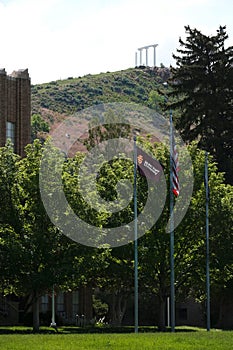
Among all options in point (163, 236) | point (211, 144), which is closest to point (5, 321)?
point (163, 236)

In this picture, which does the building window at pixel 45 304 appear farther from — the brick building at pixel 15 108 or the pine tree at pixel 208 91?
the pine tree at pixel 208 91

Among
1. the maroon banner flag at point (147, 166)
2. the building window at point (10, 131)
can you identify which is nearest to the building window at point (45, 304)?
the building window at point (10, 131)

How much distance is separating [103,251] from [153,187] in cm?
546

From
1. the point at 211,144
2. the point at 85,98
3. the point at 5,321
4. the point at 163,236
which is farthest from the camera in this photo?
the point at 85,98

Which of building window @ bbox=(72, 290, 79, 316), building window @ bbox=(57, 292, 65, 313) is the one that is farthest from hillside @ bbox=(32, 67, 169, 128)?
building window @ bbox=(57, 292, 65, 313)

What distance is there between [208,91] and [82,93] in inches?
4846

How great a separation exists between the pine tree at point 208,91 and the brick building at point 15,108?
11197 mm

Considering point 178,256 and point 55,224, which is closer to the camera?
point 55,224

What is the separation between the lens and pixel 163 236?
142 ft

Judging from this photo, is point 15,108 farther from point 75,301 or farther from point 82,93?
point 82,93

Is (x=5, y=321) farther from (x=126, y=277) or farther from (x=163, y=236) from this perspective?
(x=163, y=236)

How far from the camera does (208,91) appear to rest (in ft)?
192

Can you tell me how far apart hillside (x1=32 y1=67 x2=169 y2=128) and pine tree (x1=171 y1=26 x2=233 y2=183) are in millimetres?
97771

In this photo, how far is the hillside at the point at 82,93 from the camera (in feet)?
549
